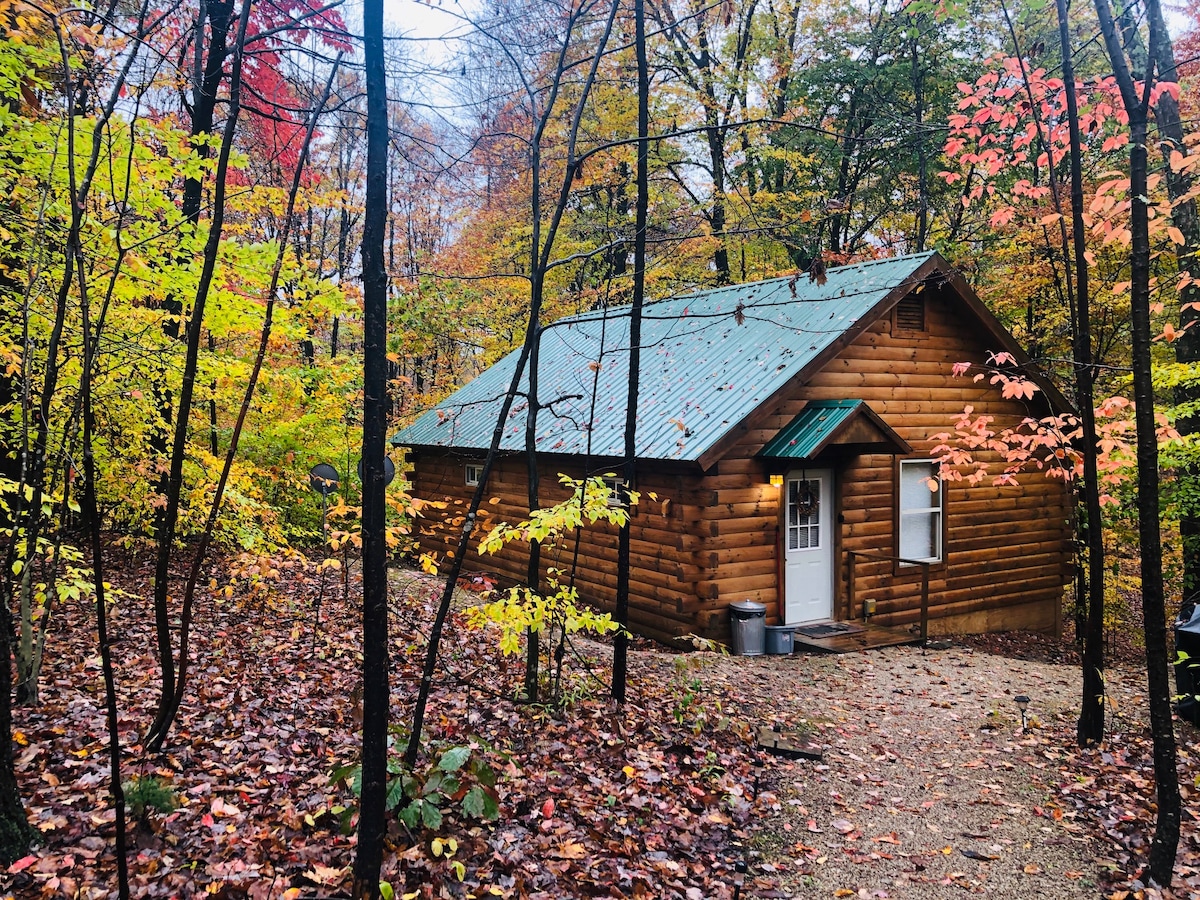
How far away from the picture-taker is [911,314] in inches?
474

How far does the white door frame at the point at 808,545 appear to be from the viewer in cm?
1121

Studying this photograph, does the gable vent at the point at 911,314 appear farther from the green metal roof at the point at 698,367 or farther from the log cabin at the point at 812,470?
the green metal roof at the point at 698,367

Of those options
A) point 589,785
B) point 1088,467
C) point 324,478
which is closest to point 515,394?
point 589,785

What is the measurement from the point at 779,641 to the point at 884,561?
2613 millimetres

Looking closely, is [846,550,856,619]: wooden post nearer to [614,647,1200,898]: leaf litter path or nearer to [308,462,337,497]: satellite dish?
[614,647,1200,898]: leaf litter path

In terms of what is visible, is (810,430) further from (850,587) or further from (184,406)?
(184,406)

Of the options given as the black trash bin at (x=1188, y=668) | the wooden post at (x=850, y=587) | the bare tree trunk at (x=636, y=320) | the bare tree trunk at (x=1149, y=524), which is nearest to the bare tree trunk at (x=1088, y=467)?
the black trash bin at (x=1188, y=668)

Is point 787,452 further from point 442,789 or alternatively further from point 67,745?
point 67,745

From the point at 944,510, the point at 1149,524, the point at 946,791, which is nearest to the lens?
the point at 1149,524

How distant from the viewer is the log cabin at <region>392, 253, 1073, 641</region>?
34.2 feet

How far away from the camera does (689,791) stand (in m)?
5.53

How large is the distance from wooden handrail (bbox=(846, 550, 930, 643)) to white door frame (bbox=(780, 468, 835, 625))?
246 mm

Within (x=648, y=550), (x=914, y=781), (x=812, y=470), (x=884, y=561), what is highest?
(x=812, y=470)

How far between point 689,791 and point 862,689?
3.97 meters
